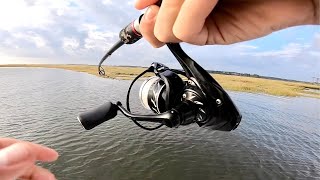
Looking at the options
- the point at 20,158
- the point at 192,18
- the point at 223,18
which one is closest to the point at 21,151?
the point at 20,158

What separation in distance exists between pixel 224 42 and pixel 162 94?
691 mm

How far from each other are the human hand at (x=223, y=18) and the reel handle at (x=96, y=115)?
29.4 inches

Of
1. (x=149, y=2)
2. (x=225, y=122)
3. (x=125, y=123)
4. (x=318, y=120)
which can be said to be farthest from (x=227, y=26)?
(x=318, y=120)

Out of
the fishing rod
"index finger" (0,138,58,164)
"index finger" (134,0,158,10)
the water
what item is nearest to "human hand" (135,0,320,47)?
"index finger" (134,0,158,10)

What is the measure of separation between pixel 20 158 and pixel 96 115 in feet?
3.56

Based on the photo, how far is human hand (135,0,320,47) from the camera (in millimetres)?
1065

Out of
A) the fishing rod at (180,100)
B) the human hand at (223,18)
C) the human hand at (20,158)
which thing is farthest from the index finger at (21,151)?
the fishing rod at (180,100)

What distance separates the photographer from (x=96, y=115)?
6.63 feet

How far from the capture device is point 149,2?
1324mm

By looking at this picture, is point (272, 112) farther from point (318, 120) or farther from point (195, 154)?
point (195, 154)

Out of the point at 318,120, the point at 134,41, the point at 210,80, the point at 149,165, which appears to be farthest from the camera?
the point at 318,120

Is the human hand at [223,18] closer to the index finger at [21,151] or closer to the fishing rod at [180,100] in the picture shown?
the fishing rod at [180,100]

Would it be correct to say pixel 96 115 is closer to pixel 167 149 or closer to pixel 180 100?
pixel 180 100

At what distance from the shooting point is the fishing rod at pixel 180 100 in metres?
1.76
